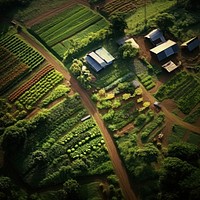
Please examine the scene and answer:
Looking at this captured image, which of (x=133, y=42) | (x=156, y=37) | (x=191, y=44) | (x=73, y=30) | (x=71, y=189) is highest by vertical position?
→ (x=73, y=30)

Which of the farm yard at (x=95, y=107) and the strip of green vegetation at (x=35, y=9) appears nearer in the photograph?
the farm yard at (x=95, y=107)

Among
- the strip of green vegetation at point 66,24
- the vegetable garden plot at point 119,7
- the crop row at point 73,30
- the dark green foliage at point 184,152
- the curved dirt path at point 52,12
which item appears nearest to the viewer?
the dark green foliage at point 184,152

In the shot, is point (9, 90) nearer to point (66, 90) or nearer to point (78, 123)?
point (66, 90)

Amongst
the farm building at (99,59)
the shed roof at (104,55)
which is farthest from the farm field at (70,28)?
the farm building at (99,59)

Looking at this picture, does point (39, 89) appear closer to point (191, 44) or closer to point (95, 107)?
point (95, 107)

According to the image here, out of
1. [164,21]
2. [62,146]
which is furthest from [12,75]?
[164,21]

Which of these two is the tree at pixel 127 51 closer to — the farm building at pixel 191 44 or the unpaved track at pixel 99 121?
the farm building at pixel 191 44

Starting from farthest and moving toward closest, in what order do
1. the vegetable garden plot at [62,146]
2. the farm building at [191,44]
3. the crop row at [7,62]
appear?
the crop row at [7,62]
the farm building at [191,44]
the vegetable garden plot at [62,146]
